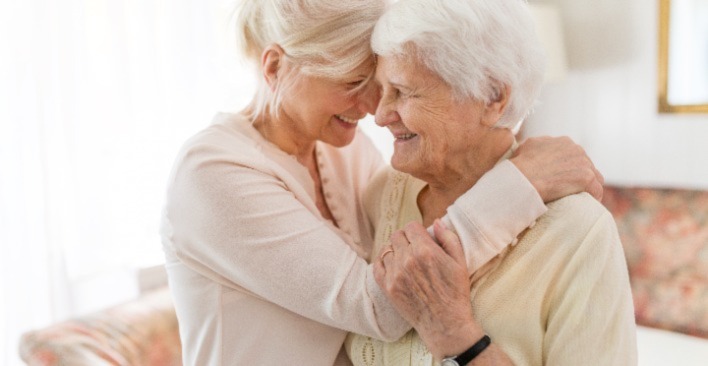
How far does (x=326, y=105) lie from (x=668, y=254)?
226cm

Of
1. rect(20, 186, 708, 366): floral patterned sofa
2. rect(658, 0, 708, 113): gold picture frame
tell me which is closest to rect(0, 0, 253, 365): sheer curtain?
rect(20, 186, 708, 366): floral patterned sofa

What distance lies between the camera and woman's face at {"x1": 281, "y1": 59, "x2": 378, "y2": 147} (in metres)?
1.43

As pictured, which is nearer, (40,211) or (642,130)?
(40,211)

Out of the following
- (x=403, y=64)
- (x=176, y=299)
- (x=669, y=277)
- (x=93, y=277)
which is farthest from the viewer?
(x=669, y=277)

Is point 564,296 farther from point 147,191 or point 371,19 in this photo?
point 147,191

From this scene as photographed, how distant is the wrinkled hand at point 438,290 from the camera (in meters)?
1.16

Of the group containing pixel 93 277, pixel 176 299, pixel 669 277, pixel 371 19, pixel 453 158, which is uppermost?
pixel 371 19

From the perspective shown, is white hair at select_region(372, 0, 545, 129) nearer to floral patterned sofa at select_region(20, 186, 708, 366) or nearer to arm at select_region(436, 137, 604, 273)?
arm at select_region(436, 137, 604, 273)

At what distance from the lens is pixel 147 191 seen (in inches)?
110

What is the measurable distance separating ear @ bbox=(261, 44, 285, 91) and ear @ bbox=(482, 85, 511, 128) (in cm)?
43

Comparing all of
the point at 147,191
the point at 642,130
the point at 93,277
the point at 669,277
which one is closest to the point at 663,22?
the point at 642,130

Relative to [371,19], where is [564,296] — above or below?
below

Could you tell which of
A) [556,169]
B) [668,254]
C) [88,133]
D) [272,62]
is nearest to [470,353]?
[556,169]

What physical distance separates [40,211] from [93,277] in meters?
0.35
